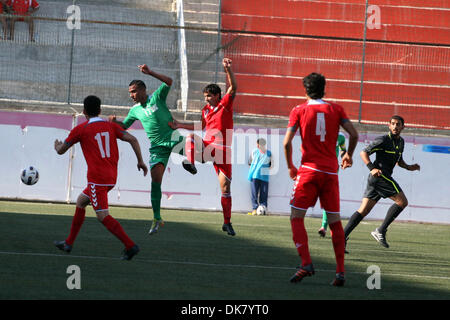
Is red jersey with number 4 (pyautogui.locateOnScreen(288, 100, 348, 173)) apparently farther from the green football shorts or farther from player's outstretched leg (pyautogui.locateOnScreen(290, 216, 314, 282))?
the green football shorts

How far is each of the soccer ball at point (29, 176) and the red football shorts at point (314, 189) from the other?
12.1m

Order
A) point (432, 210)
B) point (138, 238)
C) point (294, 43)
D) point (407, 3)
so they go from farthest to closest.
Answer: point (407, 3)
point (294, 43)
point (432, 210)
point (138, 238)

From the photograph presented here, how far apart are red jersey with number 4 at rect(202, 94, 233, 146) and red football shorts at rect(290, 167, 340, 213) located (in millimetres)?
4208

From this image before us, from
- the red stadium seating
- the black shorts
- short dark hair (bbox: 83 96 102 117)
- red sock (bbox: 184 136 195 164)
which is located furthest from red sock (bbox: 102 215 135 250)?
the red stadium seating

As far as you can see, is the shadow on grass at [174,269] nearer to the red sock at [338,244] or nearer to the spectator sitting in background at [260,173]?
the red sock at [338,244]

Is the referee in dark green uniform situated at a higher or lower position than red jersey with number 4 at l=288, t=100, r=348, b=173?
lower

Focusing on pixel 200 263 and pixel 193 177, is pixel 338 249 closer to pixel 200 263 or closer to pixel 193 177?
pixel 200 263

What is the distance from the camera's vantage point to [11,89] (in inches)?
779

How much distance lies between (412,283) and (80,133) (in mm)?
3705

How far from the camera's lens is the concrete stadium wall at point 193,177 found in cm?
1900

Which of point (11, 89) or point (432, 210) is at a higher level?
point (11, 89)

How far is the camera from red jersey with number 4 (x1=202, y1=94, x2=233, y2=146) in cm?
1183
